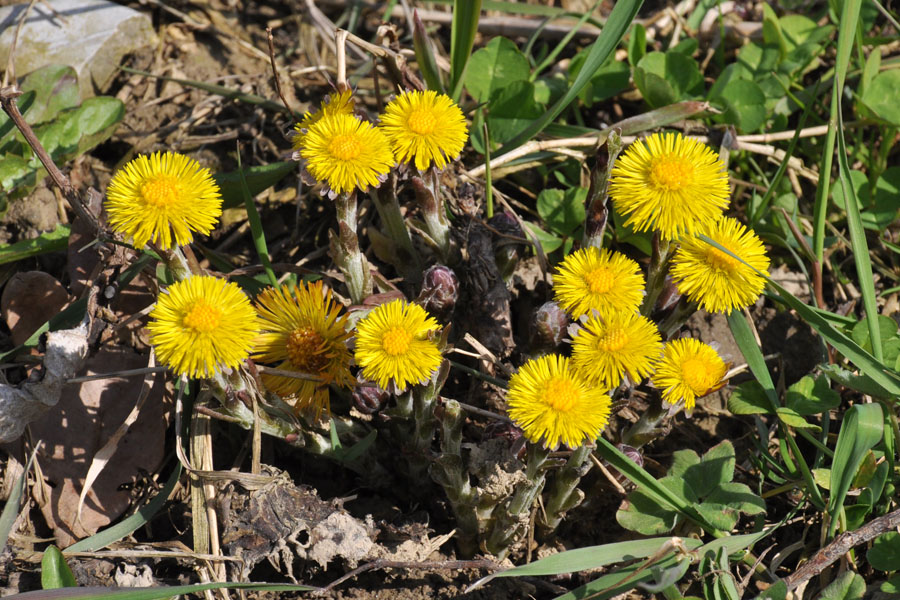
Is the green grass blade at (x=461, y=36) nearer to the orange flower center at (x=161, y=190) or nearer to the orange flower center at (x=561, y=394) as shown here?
the orange flower center at (x=161, y=190)

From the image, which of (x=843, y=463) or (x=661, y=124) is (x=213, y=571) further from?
(x=661, y=124)

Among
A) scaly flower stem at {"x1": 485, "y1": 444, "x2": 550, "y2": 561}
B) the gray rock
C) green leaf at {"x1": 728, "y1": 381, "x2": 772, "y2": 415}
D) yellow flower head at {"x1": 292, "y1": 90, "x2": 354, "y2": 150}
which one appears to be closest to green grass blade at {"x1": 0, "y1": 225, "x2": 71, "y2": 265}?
the gray rock

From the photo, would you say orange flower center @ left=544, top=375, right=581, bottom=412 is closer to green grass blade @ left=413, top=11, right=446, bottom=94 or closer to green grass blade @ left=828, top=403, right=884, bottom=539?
green grass blade @ left=828, top=403, right=884, bottom=539

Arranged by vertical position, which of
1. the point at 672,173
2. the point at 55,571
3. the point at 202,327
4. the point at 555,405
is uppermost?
the point at 672,173

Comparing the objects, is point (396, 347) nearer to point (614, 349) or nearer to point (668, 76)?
point (614, 349)

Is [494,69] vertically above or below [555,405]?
above

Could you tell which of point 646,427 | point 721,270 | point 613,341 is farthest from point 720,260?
point 646,427

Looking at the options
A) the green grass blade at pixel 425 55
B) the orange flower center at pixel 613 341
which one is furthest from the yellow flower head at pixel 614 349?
the green grass blade at pixel 425 55
